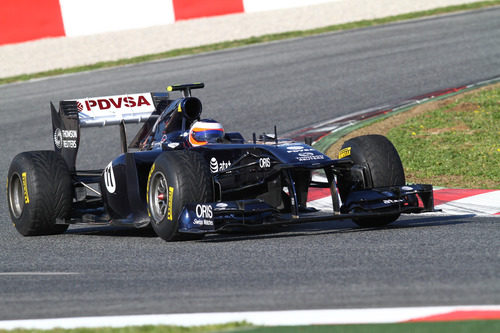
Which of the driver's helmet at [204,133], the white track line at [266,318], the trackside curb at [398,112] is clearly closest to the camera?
the white track line at [266,318]

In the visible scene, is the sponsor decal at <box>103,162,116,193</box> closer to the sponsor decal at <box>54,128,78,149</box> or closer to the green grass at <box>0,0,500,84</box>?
the sponsor decal at <box>54,128,78,149</box>

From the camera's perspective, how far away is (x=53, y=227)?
8.59 m

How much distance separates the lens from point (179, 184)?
7.11 m

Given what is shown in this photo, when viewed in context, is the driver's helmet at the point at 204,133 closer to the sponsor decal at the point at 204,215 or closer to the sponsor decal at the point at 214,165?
the sponsor decal at the point at 214,165

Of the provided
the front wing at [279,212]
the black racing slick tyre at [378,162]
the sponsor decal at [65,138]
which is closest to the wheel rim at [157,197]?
the front wing at [279,212]

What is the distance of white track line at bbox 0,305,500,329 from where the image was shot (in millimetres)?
4590

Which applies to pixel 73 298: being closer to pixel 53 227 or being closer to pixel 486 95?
pixel 53 227

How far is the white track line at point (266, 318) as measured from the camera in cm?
459

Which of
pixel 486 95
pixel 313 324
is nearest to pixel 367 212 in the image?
pixel 313 324

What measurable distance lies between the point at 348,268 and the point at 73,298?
168 cm

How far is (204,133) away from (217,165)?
1.41 feet

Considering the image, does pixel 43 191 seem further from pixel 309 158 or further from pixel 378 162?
pixel 378 162

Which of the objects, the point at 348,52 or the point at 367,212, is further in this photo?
the point at 348,52

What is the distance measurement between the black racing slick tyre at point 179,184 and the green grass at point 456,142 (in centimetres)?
352
